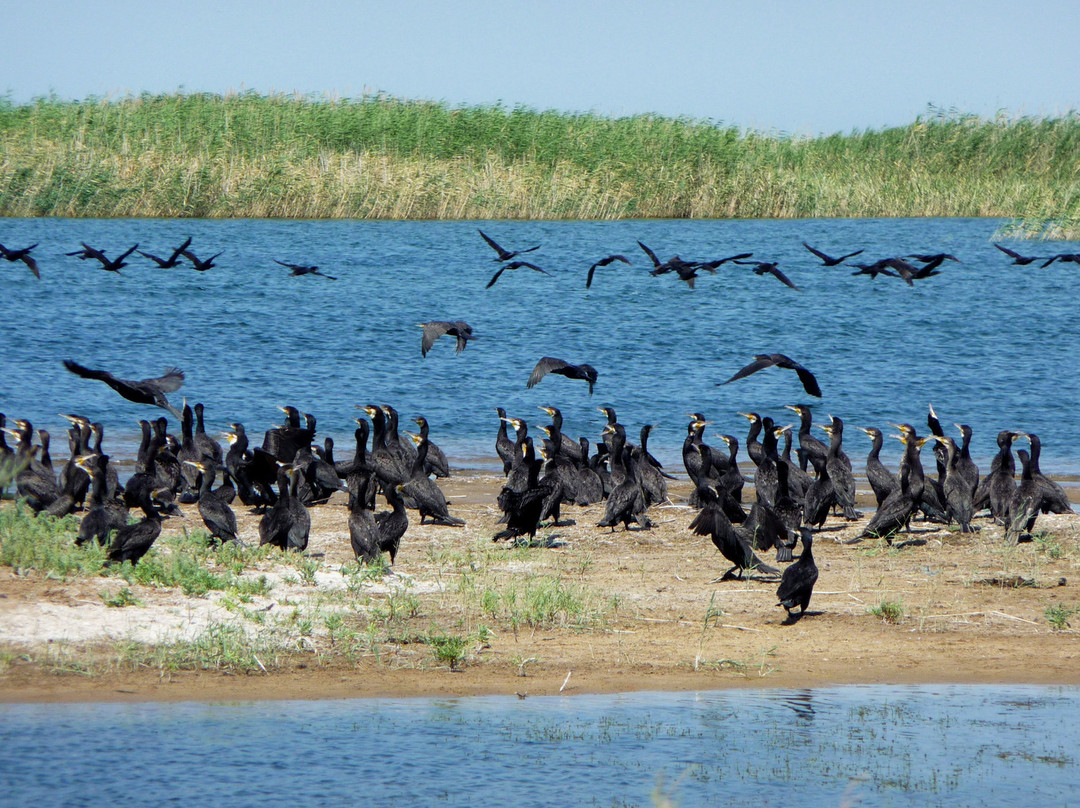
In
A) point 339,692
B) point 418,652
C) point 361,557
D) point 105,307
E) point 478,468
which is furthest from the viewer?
point 105,307

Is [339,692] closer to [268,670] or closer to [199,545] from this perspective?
[268,670]

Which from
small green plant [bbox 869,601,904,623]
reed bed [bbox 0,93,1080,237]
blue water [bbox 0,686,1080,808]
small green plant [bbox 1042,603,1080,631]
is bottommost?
blue water [bbox 0,686,1080,808]

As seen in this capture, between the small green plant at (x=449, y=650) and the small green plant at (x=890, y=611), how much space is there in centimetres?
280

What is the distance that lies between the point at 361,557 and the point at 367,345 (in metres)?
15.8

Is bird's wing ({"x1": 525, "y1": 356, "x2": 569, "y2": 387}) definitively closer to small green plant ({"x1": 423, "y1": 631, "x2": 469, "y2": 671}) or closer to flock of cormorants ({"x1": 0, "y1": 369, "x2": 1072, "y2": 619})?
flock of cormorants ({"x1": 0, "y1": 369, "x2": 1072, "y2": 619})

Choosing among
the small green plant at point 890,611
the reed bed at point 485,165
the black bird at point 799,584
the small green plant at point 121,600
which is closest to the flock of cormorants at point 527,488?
→ the black bird at point 799,584

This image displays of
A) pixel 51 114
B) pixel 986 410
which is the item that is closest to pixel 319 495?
pixel 986 410

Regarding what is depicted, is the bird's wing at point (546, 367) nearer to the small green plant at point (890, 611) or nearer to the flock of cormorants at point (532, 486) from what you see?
the flock of cormorants at point (532, 486)

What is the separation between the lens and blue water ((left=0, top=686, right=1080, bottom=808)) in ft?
18.6

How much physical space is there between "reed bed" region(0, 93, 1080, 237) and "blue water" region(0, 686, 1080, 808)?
32.1 metres

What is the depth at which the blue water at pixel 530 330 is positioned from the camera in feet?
63.6

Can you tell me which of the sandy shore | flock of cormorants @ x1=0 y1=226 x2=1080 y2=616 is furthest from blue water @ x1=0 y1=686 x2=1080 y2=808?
flock of cormorants @ x1=0 y1=226 x2=1080 y2=616

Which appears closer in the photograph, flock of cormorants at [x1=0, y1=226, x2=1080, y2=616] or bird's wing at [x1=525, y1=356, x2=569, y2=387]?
flock of cormorants at [x1=0, y1=226, x2=1080, y2=616]

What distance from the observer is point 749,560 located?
9.62m
